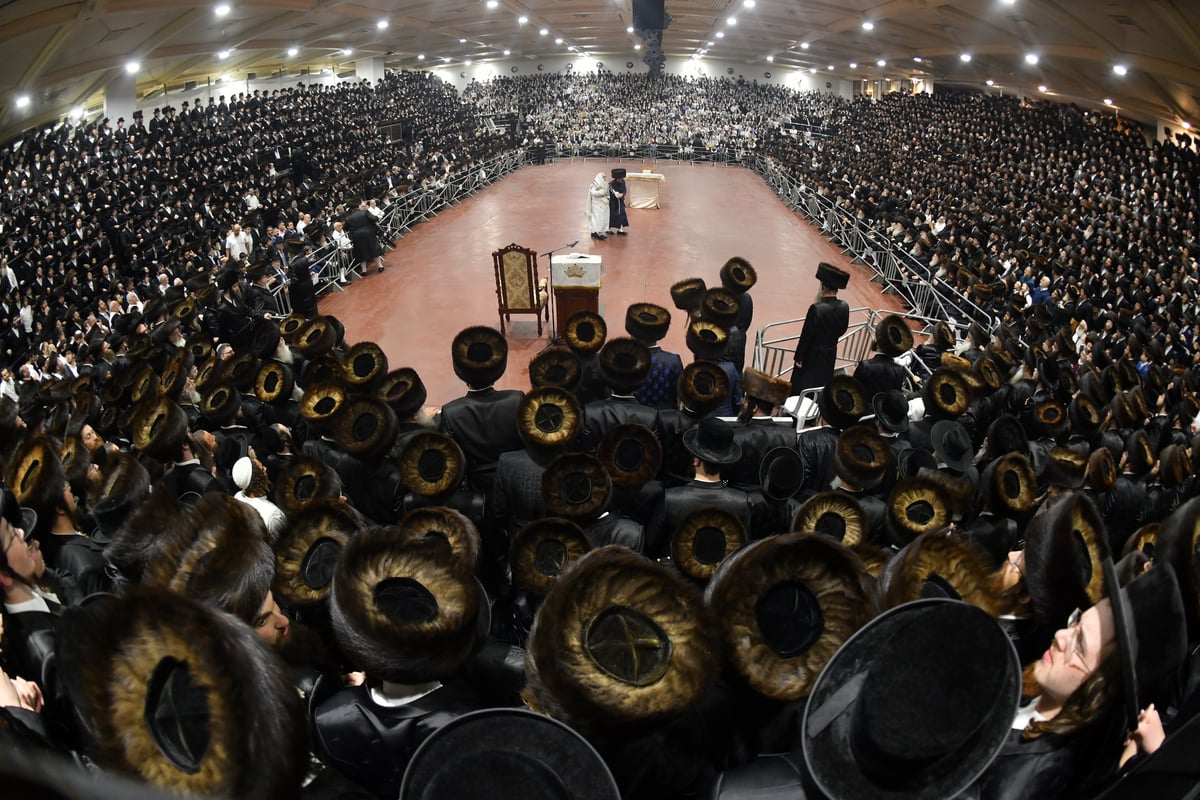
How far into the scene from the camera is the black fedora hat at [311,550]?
254cm

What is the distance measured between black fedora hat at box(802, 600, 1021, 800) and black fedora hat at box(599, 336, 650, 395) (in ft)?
12.1

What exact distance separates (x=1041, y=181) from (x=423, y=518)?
1863 centimetres

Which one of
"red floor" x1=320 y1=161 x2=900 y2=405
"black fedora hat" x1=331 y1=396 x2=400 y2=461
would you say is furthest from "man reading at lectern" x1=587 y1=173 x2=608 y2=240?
"black fedora hat" x1=331 y1=396 x2=400 y2=461

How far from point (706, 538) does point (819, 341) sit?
4884 mm

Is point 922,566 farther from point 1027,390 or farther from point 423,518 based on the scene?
point 1027,390

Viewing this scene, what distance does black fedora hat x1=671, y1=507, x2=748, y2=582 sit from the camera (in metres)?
3.26

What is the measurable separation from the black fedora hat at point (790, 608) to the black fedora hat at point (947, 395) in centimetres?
394

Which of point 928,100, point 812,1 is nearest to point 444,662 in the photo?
point 812,1

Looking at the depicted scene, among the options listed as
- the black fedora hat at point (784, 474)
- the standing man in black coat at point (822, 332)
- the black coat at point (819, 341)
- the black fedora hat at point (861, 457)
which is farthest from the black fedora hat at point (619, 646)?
the standing man in black coat at point (822, 332)

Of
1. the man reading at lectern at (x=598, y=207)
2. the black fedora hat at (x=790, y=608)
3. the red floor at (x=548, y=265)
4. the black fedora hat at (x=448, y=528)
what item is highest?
the black fedora hat at (x=790, y=608)

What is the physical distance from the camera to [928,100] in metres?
31.2

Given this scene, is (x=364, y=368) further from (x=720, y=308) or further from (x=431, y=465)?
(x=720, y=308)

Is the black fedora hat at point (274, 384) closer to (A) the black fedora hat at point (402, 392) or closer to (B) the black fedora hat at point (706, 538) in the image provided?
(A) the black fedora hat at point (402, 392)

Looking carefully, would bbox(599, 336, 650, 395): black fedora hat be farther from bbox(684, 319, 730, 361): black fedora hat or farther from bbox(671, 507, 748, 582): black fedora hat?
bbox(671, 507, 748, 582): black fedora hat
